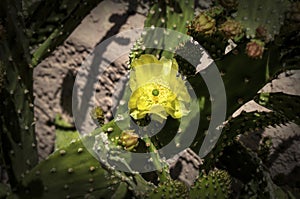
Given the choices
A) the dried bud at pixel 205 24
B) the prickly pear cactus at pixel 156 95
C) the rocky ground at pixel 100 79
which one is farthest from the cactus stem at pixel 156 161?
the rocky ground at pixel 100 79

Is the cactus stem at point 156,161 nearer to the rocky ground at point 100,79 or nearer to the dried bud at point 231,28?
the dried bud at point 231,28

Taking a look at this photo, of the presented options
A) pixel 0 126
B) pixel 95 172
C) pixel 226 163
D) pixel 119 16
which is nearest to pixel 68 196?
pixel 95 172

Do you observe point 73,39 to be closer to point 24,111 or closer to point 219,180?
point 24,111

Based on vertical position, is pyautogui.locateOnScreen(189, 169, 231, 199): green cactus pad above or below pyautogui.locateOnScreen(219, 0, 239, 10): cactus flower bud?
below

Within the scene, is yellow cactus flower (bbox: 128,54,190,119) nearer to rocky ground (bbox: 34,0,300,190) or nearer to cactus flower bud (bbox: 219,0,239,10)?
cactus flower bud (bbox: 219,0,239,10)

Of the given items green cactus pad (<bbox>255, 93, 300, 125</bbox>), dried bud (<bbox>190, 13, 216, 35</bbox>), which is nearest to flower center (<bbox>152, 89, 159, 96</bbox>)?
dried bud (<bbox>190, 13, 216, 35</bbox>)

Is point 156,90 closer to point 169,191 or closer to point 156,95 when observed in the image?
point 156,95
